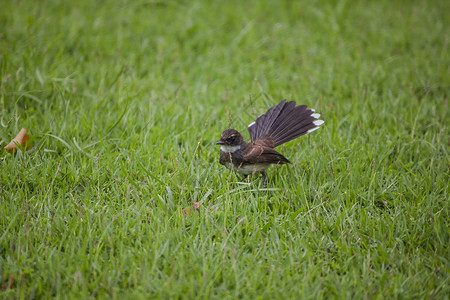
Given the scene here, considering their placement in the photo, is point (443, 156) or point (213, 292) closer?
point (213, 292)

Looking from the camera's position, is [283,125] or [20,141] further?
[283,125]

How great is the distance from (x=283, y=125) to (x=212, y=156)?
999mm

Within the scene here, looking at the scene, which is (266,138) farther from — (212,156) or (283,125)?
(212,156)

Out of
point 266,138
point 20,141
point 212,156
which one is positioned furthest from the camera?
point 212,156

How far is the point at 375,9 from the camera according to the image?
30.9 ft

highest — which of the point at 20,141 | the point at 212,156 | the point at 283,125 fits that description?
the point at 283,125

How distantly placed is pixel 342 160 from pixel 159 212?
91.9 inches

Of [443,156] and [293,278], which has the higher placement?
[443,156]

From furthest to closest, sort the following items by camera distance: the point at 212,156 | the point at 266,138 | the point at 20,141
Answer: the point at 212,156, the point at 266,138, the point at 20,141

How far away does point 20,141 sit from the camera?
468cm

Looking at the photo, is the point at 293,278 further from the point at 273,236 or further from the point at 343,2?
the point at 343,2

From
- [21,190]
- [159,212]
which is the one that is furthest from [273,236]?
[21,190]

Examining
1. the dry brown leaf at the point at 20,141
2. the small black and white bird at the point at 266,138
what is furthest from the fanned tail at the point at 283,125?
the dry brown leaf at the point at 20,141

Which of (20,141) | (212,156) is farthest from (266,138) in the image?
(20,141)
